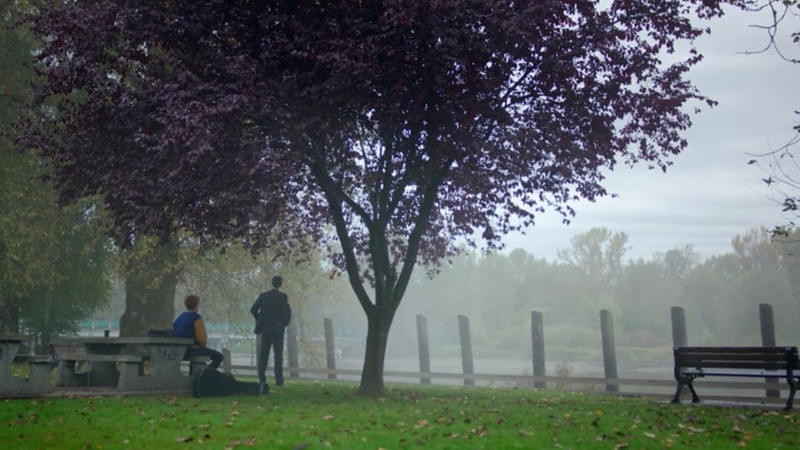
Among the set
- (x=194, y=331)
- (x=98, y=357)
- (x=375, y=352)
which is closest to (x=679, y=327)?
(x=375, y=352)

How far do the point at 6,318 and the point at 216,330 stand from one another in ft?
34.2

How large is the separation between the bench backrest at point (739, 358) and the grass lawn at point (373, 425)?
82cm

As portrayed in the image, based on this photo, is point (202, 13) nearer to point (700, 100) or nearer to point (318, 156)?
point (318, 156)

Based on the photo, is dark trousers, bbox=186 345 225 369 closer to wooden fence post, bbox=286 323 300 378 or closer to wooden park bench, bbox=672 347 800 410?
wooden park bench, bbox=672 347 800 410

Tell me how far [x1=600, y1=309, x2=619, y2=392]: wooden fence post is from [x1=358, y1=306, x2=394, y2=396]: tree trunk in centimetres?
690

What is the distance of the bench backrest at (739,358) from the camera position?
1391 cm

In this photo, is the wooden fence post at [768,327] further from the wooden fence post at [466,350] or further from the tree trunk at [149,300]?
the tree trunk at [149,300]

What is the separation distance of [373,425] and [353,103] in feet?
19.5

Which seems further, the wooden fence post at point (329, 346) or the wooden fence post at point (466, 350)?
the wooden fence post at point (329, 346)

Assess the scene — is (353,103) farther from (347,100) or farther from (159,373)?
(159,373)

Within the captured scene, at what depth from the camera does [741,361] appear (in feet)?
47.7

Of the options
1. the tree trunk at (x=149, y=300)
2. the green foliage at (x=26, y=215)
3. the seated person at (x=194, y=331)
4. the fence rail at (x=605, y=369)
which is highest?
the green foliage at (x=26, y=215)

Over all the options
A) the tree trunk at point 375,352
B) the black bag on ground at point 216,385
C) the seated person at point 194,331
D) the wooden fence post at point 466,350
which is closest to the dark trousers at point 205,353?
the seated person at point 194,331

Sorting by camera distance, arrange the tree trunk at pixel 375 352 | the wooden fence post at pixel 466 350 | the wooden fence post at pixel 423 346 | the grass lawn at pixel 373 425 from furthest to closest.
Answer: the wooden fence post at pixel 423 346, the wooden fence post at pixel 466 350, the tree trunk at pixel 375 352, the grass lawn at pixel 373 425
